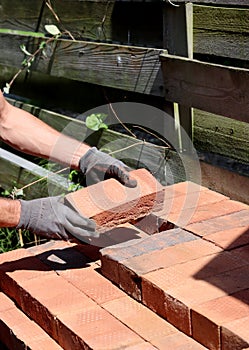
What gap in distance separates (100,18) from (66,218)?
1.76 m

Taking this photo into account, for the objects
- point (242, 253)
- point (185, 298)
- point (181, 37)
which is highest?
point (181, 37)

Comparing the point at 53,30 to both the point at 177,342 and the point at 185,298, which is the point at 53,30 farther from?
the point at 177,342

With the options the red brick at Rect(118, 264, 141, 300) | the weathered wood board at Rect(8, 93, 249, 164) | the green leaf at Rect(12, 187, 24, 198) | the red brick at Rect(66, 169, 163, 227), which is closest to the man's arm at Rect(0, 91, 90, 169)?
the red brick at Rect(66, 169, 163, 227)

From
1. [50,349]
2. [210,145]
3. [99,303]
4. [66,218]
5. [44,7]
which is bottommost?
[50,349]

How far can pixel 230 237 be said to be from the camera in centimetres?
335

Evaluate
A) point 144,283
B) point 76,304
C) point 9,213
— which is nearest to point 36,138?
point 9,213

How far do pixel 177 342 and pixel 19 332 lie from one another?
818 millimetres

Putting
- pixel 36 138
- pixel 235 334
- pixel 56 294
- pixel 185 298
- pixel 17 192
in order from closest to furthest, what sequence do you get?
pixel 235 334 → pixel 185 298 → pixel 56 294 → pixel 36 138 → pixel 17 192

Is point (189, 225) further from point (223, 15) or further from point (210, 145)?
point (223, 15)

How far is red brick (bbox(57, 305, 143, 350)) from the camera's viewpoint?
112 inches

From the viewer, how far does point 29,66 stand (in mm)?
5375

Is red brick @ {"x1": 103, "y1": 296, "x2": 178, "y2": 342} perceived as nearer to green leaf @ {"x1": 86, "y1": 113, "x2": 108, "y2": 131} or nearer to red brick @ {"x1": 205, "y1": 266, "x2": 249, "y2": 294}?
red brick @ {"x1": 205, "y1": 266, "x2": 249, "y2": 294}

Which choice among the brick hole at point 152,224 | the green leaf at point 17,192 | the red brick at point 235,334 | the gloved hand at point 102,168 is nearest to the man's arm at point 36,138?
the gloved hand at point 102,168

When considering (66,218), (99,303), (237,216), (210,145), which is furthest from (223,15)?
(99,303)
